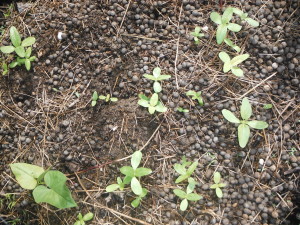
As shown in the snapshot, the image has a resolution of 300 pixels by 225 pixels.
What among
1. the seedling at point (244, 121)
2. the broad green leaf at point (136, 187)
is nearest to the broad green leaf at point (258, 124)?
the seedling at point (244, 121)

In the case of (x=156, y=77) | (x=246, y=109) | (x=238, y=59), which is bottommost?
(x=246, y=109)

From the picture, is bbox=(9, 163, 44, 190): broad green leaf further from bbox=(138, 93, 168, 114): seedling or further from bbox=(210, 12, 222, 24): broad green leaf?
bbox=(210, 12, 222, 24): broad green leaf

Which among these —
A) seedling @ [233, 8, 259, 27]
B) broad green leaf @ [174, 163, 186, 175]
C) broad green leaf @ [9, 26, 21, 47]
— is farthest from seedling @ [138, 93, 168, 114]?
broad green leaf @ [9, 26, 21, 47]

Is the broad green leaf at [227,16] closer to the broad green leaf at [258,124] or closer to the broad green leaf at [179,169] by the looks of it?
the broad green leaf at [258,124]

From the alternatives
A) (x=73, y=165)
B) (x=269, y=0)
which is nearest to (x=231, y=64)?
(x=269, y=0)

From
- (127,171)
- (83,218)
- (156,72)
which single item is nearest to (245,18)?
(156,72)

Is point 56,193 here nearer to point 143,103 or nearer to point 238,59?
point 143,103

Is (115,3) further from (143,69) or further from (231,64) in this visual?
(231,64)
